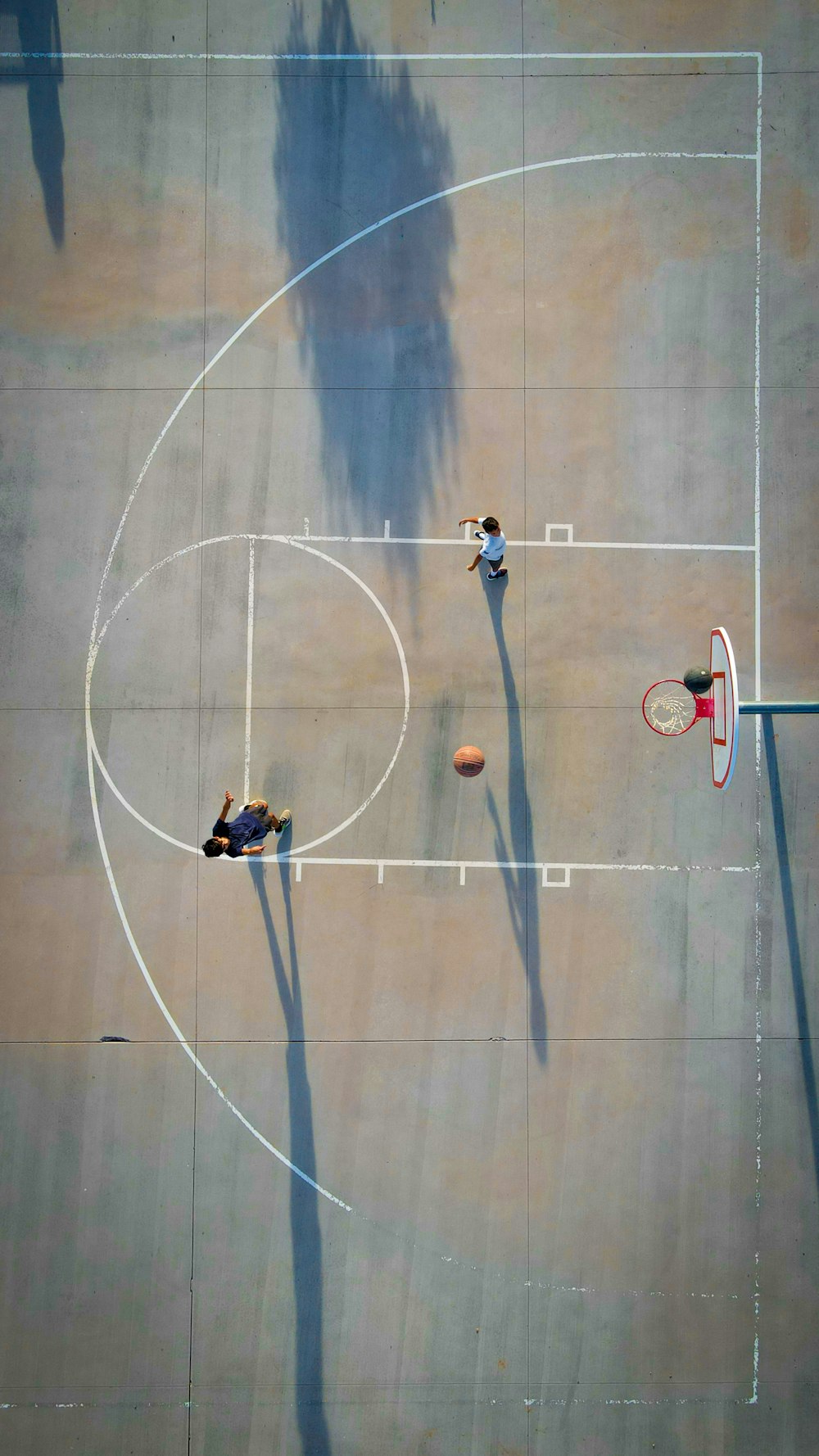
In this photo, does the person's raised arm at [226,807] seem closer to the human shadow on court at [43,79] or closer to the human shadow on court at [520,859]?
the human shadow on court at [520,859]

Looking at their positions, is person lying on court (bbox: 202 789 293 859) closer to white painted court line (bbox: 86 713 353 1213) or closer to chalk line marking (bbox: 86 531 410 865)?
chalk line marking (bbox: 86 531 410 865)

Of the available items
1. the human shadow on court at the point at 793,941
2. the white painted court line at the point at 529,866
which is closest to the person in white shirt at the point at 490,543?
the white painted court line at the point at 529,866

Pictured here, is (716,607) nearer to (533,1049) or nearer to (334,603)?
(334,603)

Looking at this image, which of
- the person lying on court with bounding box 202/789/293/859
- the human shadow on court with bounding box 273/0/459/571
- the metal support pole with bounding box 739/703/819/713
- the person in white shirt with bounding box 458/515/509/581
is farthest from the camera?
the human shadow on court with bounding box 273/0/459/571

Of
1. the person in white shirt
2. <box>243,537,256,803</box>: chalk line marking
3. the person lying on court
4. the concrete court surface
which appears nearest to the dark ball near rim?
the concrete court surface

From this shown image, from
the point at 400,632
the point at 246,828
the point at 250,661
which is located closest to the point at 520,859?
the point at 400,632
